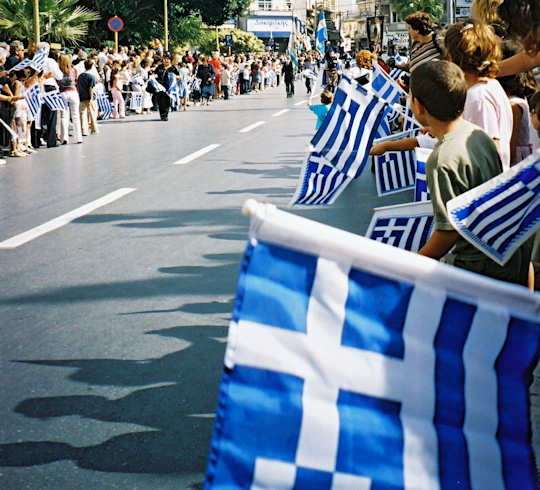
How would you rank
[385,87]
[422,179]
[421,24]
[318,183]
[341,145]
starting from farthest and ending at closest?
1. [385,87]
2. [421,24]
3. [341,145]
4. [318,183]
5. [422,179]

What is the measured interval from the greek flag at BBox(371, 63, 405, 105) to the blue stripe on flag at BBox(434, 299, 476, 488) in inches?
289

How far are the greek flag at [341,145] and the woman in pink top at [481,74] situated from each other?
8.21ft

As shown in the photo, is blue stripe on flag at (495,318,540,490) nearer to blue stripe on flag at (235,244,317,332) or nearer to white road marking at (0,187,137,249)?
blue stripe on flag at (235,244,317,332)

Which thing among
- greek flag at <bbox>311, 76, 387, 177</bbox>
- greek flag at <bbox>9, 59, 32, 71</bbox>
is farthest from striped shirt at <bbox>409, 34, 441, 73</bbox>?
greek flag at <bbox>9, 59, 32, 71</bbox>

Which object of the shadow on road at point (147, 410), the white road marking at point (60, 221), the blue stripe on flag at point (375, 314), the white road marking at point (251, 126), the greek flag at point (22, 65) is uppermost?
the greek flag at point (22, 65)

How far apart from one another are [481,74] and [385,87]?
4993mm

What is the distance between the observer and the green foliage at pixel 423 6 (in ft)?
317

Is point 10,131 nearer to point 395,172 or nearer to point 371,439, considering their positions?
point 395,172

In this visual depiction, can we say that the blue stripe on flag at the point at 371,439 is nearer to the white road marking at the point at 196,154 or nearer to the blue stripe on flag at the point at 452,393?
the blue stripe on flag at the point at 452,393

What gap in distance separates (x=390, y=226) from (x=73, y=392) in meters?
1.75

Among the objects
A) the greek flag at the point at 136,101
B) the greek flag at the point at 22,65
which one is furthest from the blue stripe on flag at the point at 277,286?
the greek flag at the point at 136,101

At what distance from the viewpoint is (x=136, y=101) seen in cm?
2761

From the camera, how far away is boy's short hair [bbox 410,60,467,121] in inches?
140

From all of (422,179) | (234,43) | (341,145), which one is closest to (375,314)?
(422,179)
